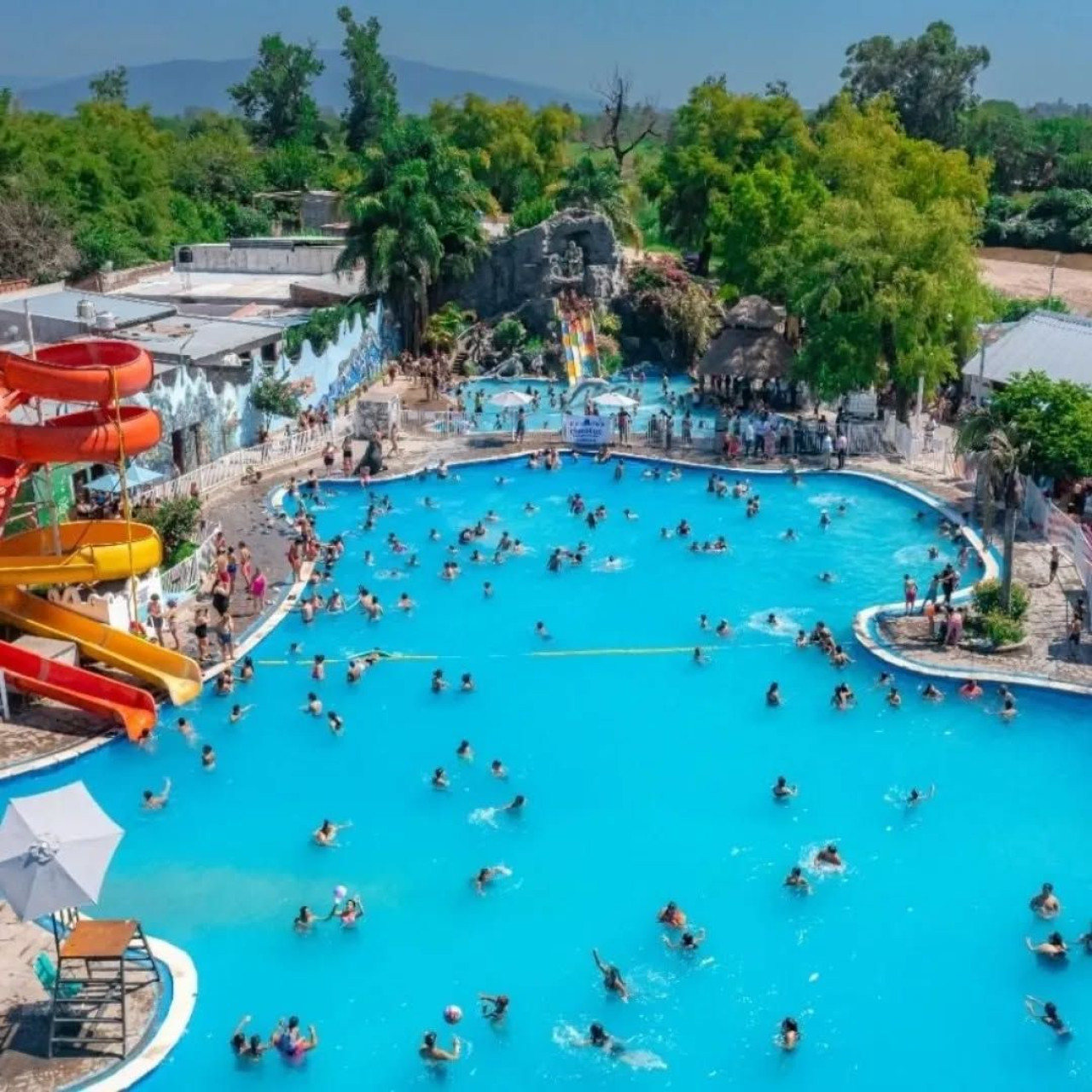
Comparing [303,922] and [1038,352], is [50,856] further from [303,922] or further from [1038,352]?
[1038,352]

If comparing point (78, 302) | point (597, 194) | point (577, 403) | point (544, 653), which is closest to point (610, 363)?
point (577, 403)

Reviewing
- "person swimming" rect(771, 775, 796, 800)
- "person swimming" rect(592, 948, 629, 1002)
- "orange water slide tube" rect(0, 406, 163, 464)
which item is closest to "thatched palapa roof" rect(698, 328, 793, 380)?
"person swimming" rect(771, 775, 796, 800)

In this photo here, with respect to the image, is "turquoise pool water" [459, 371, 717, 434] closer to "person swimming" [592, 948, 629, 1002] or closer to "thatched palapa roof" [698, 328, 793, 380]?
"thatched palapa roof" [698, 328, 793, 380]

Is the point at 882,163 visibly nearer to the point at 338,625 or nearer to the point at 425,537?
the point at 425,537

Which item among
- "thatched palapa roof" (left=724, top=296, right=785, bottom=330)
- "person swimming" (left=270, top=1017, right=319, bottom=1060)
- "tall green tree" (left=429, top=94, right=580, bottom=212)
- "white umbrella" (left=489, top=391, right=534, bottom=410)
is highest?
"tall green tree" (left=429, top=94, right=580, bottom=212)

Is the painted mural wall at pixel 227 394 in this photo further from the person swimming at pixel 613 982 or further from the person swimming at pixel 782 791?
the person swimming at pixel 613 982
